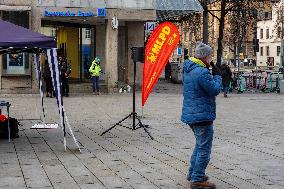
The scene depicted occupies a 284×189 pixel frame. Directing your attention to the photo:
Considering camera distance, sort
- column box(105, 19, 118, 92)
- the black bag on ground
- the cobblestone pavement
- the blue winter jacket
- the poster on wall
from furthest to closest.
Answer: column box(105, 19, 118, 92) → the poster on wall → the black bag on ground → the cobblestone pavement → the blue winter jacket

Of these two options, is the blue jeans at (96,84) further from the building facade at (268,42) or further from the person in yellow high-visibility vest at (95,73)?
the building facade at (268,42)

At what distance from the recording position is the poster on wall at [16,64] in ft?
94.5

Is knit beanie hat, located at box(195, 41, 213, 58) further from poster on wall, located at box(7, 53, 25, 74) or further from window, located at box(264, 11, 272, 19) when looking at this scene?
window, located at box(264, 11, 272, 19)

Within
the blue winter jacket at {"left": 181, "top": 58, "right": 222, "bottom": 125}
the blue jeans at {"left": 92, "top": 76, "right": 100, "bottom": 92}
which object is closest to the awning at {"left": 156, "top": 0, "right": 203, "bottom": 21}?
the blue jeans at {"left": 92, "top": 76, "right": 100, "bottom": 92}

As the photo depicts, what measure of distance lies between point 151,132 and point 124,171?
5.51 meters

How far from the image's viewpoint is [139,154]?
11484 mm

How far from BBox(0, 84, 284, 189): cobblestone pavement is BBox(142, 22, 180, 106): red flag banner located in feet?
5.21

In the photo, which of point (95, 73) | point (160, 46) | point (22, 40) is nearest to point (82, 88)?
point (95, 73)

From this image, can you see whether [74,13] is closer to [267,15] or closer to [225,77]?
[225,77]

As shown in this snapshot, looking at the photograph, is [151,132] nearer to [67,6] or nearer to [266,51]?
[67,6]

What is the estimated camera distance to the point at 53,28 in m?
33.8

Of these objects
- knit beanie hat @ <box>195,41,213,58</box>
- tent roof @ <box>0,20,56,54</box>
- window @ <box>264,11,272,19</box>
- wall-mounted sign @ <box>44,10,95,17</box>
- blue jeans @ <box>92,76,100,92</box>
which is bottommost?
blue jeans @ <box>92,76,100,92</box>

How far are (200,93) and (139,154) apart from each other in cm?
354

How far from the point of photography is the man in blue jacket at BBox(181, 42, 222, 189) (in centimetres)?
815
